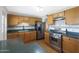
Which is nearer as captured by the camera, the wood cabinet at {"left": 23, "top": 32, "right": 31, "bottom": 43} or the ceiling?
the ceiling

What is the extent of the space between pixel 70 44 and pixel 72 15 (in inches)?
32.3

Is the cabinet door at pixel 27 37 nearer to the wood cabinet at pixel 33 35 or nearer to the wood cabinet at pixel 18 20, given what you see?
the wood cabinet at pixel 33 35

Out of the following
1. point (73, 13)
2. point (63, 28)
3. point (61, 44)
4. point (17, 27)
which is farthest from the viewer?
point (17, 27)

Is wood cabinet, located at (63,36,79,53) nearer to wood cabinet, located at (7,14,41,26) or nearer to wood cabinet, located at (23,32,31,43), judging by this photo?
wood cabinet, located at (23,32,31,43)

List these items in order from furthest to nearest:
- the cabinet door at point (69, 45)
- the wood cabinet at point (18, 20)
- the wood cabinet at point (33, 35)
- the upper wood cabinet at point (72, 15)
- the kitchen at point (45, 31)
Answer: the wood cabinet at point (33, 35) < the wood cabinet at point (18, 20) < the upper wood cabinet at point (72, 15) < the cabinet door at point (69, 45) < the kitchen at point (45, 31)

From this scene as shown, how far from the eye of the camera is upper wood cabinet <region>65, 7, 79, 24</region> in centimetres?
258

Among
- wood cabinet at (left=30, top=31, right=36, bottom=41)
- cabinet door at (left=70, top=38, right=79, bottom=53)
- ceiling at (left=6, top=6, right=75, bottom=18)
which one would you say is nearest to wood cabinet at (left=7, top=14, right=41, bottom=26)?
wood cabinet at (left=30, top=31, right=36, bottom=41)

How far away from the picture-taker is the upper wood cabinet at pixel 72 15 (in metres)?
2.58

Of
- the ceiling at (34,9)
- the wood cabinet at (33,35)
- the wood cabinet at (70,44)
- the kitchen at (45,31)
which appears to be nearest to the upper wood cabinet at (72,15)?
the kitchen at (45,31)

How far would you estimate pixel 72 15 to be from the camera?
2.75 meters
